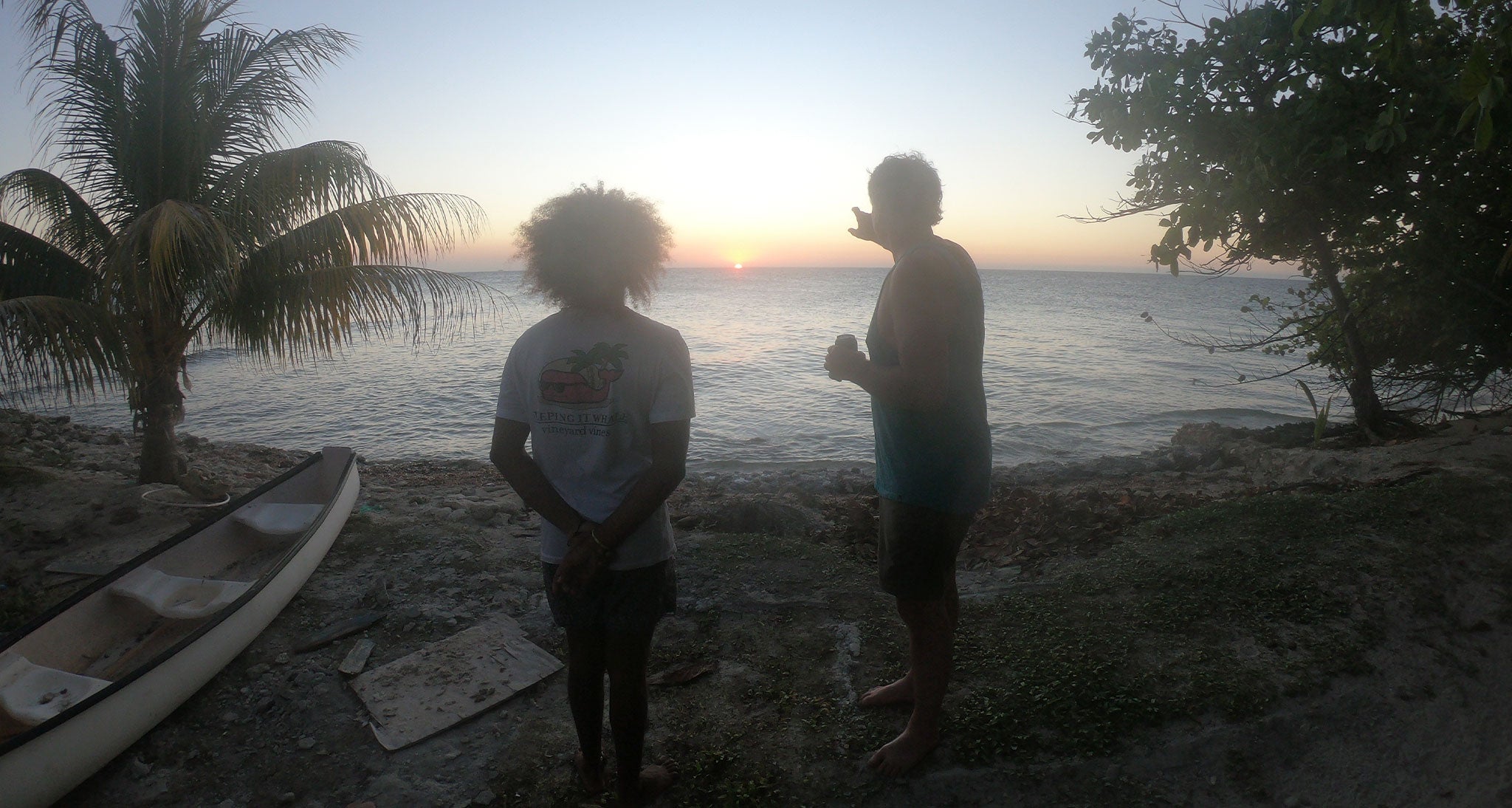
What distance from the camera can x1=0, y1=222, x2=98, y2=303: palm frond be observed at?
242 inches

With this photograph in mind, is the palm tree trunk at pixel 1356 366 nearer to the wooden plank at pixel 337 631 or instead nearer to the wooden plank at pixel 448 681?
the wooden plank at pixel 448 681

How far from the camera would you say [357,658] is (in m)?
3.92

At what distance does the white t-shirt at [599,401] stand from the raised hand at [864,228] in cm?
95

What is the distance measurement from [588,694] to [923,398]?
1550mm

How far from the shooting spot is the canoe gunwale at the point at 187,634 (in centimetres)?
287

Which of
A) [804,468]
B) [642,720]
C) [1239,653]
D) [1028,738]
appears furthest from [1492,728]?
[804,468]

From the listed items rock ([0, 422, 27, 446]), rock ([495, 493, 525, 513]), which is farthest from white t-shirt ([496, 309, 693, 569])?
rock ([0, 422, 27, 446])

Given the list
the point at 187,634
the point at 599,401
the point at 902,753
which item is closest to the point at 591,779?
the point at 902,753

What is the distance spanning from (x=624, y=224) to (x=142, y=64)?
713cm

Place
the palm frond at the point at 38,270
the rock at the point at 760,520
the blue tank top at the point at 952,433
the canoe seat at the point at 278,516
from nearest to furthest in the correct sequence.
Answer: the blue tank top at the point at 952,433 < the canoe seat at the point at 278,516 < the palm frond at the point at 38,270 < the rock at the point at 760,520

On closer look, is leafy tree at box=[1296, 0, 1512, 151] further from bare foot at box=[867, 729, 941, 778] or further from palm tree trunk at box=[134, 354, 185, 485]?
palm tree trunk at box=[134, 354, 185, 485]

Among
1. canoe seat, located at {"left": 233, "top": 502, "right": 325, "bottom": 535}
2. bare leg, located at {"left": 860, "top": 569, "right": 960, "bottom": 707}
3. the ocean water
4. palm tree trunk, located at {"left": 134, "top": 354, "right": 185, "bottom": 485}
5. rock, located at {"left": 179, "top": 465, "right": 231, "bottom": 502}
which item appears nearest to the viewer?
bare leg, located at {"left": 860, "top": 569, "right": 960, "bottom": 707}

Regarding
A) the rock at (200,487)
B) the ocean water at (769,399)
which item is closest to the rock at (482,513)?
the rock at (200,487)

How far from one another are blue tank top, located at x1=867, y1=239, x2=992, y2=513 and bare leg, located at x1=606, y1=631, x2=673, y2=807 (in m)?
1.04
